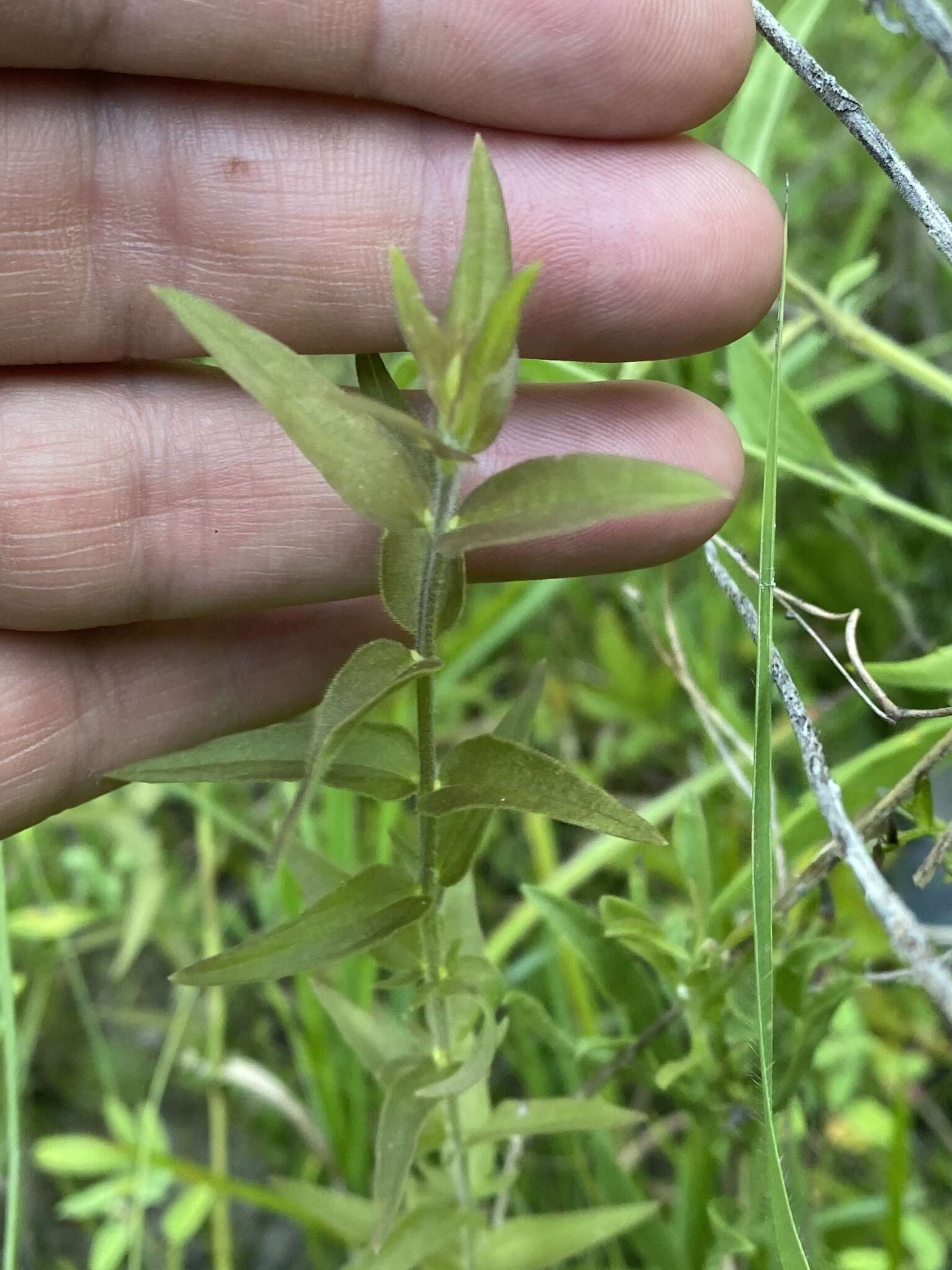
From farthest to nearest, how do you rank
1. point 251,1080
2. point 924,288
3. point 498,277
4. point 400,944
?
point 924,288
point 251,1080
point 400,944
point 498,277

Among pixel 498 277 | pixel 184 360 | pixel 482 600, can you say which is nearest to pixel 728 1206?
pixel 498 277

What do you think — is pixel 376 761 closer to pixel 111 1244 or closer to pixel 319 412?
pixel 319 412

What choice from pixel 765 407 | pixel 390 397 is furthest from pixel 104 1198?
pixel 765 407

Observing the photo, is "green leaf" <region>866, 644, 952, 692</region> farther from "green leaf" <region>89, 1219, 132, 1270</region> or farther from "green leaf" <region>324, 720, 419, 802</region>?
"green leaf" <region>89, 1219, 132, 1270</region>

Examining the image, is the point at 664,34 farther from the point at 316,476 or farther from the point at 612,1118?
the point at 612,1118

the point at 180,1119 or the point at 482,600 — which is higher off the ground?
the point at 482,600

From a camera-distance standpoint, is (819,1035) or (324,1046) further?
(324,1046)
